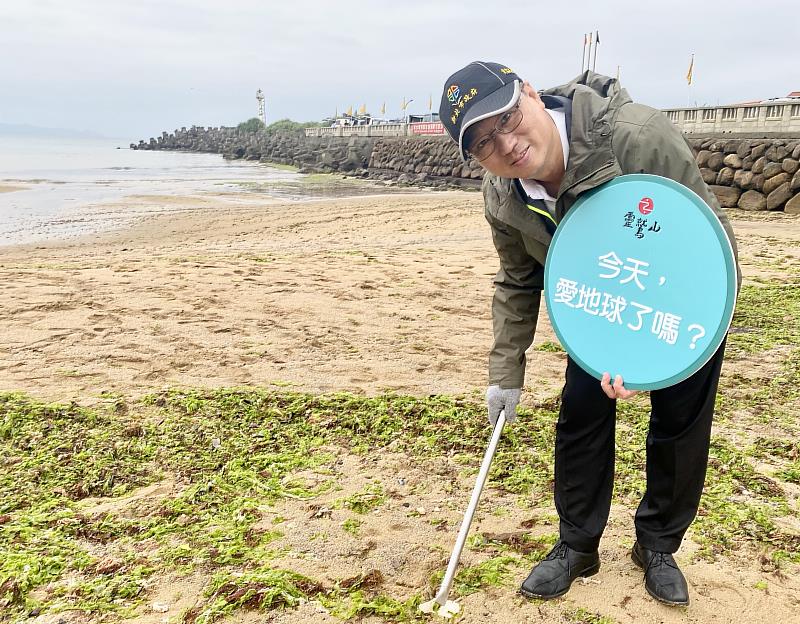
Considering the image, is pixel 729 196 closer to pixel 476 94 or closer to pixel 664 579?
pixel 664 579

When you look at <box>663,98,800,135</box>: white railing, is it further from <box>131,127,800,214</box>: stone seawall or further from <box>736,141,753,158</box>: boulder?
<box>736,141,753,158</box>: boulder

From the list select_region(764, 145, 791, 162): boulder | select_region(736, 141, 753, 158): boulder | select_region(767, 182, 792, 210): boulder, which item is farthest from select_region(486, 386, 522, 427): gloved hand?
select_region(736, 141, 753, 158): boulder

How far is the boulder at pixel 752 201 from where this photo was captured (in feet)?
43.3

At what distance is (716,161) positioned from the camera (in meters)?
15.1

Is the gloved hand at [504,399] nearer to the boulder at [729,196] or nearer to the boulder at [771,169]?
the boulder at [771,169]

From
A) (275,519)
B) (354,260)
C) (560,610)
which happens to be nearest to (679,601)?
(560,610)

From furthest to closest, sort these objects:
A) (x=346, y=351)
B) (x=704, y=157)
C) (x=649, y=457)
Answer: (x=704, y=157) < (x=346, y=351) < (x=649, y=457)

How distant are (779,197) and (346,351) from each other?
1171cm

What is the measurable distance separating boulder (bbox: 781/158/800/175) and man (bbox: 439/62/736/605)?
517 inches

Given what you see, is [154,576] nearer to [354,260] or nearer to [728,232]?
[728,232]

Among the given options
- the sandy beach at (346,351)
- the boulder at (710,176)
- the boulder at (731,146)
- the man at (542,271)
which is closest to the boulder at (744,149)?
the boulder at (731,146)

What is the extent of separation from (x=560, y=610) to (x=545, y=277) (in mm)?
1062

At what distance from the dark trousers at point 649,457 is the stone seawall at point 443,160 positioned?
864 millimetres

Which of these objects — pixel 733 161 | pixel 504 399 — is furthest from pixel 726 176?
pixel 504 399
